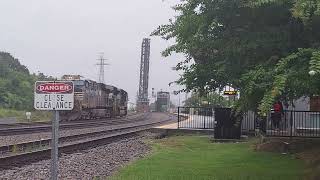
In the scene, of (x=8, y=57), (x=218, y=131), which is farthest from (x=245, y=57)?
(x=8, y=57)

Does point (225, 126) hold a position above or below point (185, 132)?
above

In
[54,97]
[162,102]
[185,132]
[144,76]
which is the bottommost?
[185,132]

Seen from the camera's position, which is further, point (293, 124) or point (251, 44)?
point (293, 124)

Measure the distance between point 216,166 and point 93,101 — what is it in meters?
40.5

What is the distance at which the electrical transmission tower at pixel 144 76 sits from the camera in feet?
415

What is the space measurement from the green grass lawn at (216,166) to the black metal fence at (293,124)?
3.29 meters

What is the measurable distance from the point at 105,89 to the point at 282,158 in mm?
46137

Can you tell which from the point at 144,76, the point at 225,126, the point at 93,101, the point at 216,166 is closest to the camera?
the point at 216,166

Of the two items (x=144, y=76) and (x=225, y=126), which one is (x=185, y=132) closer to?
(x=225, y=126)

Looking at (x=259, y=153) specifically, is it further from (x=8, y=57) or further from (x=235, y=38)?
(x=8, y=57)

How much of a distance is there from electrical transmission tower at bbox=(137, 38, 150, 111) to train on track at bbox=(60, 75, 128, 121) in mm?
52538

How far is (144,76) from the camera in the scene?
131125 millimetres

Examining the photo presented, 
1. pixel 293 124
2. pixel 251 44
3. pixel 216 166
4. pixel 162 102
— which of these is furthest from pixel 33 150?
pixel 162 102

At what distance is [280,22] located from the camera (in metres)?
9.93
